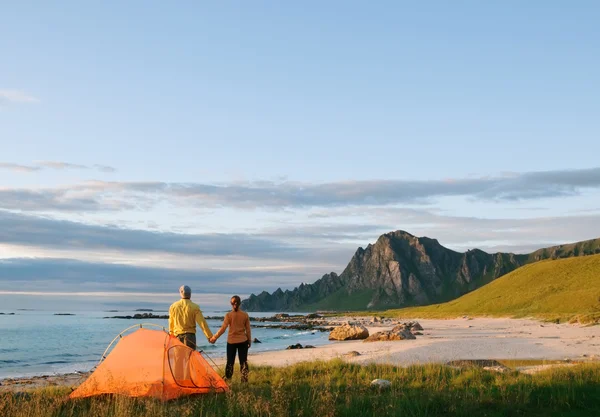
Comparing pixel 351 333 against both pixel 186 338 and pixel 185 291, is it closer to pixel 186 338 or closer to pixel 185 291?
pixel 186 338

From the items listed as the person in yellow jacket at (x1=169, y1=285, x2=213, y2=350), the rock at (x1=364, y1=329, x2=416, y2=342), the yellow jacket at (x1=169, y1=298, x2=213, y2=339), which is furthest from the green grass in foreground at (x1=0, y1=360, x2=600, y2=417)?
the rock at (x1=364, y1=329, x2=416, y2=342)

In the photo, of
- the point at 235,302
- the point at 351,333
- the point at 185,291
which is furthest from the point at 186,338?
the point at 351,333

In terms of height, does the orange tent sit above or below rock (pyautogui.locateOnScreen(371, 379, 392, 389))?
above

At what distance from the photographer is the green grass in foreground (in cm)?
1229

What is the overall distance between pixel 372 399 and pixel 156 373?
5556 mm

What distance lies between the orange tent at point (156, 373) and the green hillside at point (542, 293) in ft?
185

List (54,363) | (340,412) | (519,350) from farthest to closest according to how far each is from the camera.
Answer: (54,363) → (519,350) → (340,412)

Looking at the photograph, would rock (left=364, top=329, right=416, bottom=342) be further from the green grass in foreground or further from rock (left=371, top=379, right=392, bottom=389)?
rock (left=371, top=379, right=392, bottom=389)

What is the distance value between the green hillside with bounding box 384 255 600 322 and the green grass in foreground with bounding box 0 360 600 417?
5172cm

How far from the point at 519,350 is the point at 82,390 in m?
23.2

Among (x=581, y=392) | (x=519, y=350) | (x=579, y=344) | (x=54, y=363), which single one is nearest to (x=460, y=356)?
(x=519, y=350)

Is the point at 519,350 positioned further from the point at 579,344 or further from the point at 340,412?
the point at 340,412

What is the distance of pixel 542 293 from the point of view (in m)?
87.8

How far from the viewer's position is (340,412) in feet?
40.5
